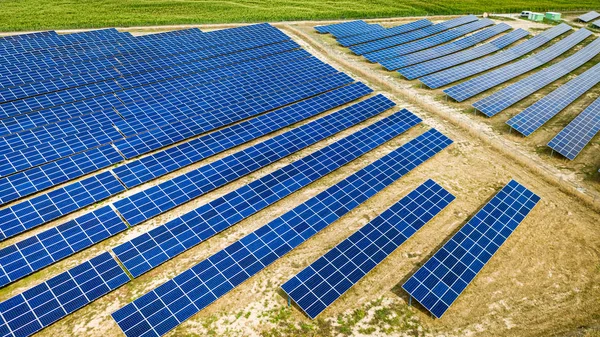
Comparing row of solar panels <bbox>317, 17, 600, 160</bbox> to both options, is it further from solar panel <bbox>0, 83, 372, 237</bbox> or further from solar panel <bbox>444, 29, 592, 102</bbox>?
solar panel <bbox>0, 83, 372, 237</bbox>

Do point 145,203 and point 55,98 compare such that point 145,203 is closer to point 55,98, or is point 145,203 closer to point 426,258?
point 426,258

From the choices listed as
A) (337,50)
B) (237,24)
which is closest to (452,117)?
(337,50)

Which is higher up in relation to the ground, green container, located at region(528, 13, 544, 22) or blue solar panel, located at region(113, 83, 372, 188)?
green container, located at region(528, 13, 544, 22)

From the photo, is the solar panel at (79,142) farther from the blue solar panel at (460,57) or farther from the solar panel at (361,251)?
the solar panel at (361,251)

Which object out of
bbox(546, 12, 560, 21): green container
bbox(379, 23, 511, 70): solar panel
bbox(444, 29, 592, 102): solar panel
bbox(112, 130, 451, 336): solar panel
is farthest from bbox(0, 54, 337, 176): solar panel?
bbox(546, 12, 560, 21): green container

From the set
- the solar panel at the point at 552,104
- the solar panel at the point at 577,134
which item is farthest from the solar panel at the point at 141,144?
the solar panel at the point at 577,134

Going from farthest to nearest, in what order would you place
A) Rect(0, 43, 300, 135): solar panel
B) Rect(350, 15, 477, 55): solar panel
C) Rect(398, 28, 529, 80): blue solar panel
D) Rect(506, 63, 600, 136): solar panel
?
1. Rect(350, 15, 477, 55): solar panel
2. Rect(398, 28, 529, 80): blue solar panel
3. Rect(506, 63, 600, 136): solar panel
4. Rect(0, 43, 300, 135): solar panel

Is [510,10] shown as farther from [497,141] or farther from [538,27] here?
[497,141]
